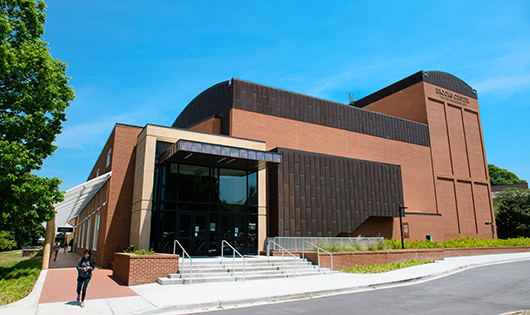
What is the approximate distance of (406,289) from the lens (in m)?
12.2

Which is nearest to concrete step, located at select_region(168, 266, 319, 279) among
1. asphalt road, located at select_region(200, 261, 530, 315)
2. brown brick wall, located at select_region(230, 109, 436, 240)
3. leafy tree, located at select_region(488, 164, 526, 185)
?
asphalt road, located at select_region(200, 261, 530, 315)

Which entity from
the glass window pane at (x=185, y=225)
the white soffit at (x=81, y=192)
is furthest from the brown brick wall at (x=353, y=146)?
the white soffit at (x=81, y=192)

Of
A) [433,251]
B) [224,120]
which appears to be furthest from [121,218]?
[433,251]

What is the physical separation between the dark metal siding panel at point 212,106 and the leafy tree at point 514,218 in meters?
39.2

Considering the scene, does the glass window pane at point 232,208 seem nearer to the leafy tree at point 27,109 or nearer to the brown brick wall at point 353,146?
the brown brick wall at point 353,146

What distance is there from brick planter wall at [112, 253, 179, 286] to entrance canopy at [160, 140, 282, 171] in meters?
5.11

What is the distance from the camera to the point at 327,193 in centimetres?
2430

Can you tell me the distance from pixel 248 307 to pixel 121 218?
13447 mm

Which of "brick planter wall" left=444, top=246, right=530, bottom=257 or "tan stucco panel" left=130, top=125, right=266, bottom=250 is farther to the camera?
"brick planter wall" left=444, top=246, right=530, bottom=257

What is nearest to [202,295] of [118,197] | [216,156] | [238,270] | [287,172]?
[238,270]

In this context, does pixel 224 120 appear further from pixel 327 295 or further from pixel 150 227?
pixel 327 295

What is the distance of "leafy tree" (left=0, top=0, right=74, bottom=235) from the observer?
13.2m

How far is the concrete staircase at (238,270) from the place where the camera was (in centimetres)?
1337

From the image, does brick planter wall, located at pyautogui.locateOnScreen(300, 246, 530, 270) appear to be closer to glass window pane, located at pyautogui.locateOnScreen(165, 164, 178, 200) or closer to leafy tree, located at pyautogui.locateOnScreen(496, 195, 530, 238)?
glass window pane, located at pyautogui.locateOnScreen(165, 164, 178, 200)
